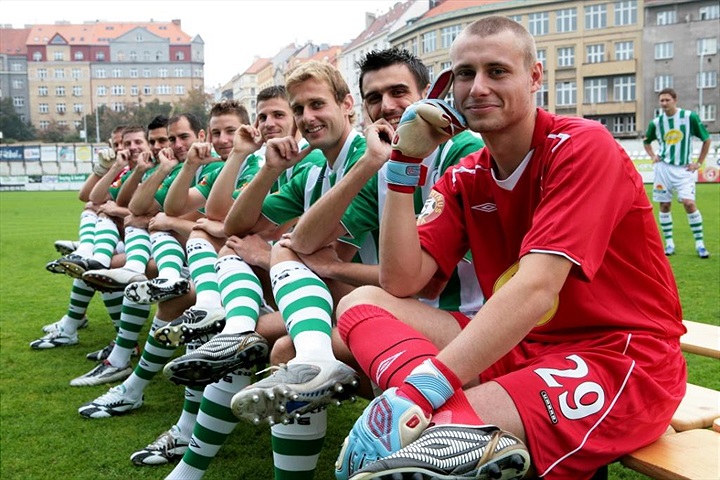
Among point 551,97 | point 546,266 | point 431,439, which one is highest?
point 551,97

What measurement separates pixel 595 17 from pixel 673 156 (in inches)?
1948

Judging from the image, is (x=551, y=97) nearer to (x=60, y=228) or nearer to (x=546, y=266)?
(x=60, y=228)

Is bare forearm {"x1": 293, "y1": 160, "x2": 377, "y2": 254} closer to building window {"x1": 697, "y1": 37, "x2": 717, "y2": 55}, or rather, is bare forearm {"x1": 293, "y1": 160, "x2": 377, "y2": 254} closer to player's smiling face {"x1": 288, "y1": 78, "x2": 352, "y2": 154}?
player's smiling face {"x1": 288, "y1": 78, "x2": 352, "y2": 154}

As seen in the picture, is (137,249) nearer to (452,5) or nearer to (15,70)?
(452,5)

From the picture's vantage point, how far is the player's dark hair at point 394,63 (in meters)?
3.41

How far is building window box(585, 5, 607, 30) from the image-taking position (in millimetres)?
55625

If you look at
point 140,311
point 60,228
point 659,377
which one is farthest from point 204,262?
point 60,228

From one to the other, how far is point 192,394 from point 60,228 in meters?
15.2

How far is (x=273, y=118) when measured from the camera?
15.4 feet

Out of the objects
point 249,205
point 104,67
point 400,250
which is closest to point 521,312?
point 400,250

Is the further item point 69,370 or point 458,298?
point 69,370

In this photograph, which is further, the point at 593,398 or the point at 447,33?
the point at 447,33

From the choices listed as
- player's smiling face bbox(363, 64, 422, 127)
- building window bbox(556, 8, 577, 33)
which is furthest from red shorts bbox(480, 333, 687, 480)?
building window bbox(556, 8, 577, 33)

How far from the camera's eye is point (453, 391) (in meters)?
1.87
